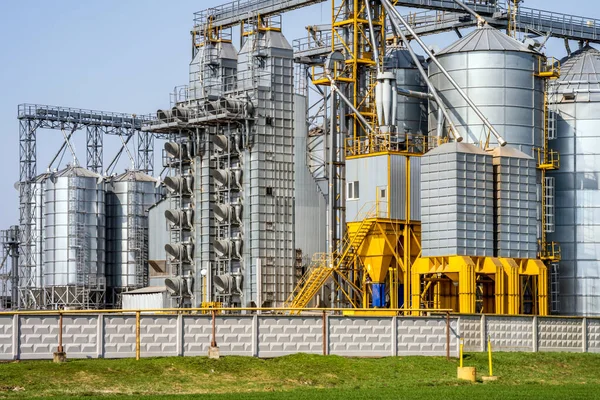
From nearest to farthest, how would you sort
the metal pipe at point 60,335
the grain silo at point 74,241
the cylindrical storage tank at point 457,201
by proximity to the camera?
the metal pipe at point 60,335 < the cylindrical storage tank at point 457,201 < the grain silo at point 74,241

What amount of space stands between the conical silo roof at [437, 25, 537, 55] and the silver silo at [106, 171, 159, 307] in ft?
124

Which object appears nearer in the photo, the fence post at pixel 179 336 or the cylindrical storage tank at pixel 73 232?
the fence post at pixel 179 336

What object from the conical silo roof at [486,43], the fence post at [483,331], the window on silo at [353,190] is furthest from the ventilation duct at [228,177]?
the fence post at [483,331]

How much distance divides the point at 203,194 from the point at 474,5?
71.2 ft

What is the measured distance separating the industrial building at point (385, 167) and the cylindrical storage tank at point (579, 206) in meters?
0.08

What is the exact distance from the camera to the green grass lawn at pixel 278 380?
3716 centimetres

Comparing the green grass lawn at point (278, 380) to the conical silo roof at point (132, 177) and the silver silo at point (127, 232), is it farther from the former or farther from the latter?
the conical silo roof at point (132, 177)

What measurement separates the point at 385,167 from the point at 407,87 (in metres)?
14.2

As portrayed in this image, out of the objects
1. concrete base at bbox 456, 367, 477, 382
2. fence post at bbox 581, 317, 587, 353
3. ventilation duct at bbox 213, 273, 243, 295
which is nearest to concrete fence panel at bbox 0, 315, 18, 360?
concrete base at bbox 456, 367, 477, 382

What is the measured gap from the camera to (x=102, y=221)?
98.8m

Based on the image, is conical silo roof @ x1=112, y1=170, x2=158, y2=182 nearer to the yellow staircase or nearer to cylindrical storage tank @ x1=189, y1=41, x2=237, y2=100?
cylindrical storage tank @ x1=189, y1=41, x2=237, y2=100

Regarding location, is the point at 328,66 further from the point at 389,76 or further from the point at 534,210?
the point at 534,210

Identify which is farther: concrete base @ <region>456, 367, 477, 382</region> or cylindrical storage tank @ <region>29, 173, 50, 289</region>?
cylindrical storage tank @ <region>29, 173, 50, 289</region>

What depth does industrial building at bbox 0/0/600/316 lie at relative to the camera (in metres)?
63.5
